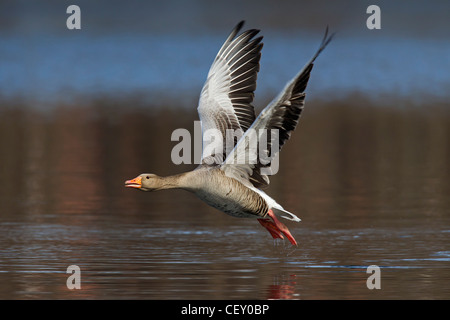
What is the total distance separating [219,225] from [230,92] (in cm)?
204

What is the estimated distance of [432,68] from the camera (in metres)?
53.8

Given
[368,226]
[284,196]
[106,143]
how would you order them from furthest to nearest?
[106,143] → [284,196] → [368,226]

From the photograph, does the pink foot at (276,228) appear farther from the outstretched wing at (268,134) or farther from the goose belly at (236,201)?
the outstretched wing at (268,134)

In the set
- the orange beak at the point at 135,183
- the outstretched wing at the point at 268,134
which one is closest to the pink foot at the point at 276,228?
the outstretched wing at the point at 268,134

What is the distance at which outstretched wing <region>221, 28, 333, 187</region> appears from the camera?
40.8 feet

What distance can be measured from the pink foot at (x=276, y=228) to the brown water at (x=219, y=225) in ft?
0.56

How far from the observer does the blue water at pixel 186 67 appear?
45406mm

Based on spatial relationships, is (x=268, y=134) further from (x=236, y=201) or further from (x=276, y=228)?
(x=276, y=228)

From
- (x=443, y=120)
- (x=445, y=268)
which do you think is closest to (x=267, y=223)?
(x=445, y=268)

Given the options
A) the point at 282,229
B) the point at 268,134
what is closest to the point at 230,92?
the point at 268,134

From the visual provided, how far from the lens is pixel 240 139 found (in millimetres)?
13133

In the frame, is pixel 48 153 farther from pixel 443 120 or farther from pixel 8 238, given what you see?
pixel 443 120

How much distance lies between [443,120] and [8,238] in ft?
68.6

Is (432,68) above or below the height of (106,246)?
above
